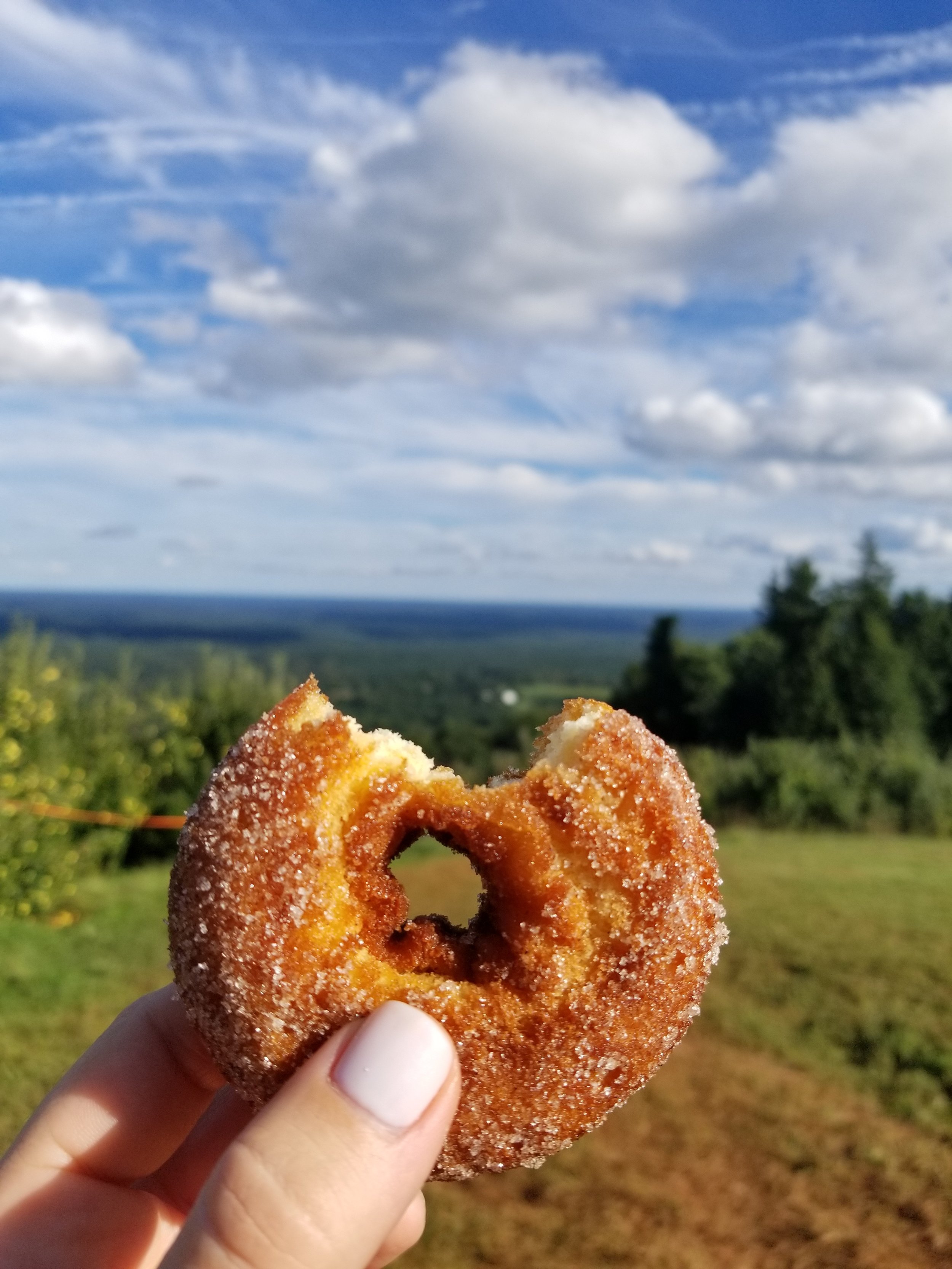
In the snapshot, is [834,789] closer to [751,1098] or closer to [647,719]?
[647,719]

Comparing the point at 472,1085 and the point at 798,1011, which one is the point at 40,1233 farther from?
the point at 798,1011

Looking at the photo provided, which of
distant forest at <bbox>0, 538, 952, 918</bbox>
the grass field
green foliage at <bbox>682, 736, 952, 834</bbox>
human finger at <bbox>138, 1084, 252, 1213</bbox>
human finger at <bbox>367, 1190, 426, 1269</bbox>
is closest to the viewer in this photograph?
human finger at <bbox>367, 1190, 426, 1269</bbox>

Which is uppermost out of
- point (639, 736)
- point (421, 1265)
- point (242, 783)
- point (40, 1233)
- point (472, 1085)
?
point (639, 736)

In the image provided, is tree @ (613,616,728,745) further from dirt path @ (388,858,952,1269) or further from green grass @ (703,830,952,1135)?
dirt path @ (388,858,952,1269)

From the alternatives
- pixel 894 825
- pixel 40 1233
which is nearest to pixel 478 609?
pixel 894 825

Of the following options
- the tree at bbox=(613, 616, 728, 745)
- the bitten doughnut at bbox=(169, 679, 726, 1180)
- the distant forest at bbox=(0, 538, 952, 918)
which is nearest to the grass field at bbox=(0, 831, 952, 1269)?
the distant forest at bbox=(0, 538, 952, 918)
